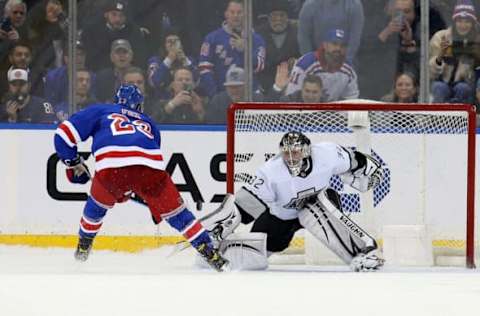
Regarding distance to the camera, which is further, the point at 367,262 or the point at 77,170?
the point at 77,170

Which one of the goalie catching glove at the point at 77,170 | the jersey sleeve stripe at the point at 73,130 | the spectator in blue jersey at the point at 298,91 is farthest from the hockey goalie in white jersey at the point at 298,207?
the spectator in blue jersey at the point at 298,91

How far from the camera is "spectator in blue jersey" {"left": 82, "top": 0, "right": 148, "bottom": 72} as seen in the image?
9.38 metres

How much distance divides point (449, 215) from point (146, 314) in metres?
4.53

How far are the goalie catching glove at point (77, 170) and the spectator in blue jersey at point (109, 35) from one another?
4.69ft

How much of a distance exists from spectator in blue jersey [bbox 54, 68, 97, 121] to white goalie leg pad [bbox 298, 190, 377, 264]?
1998 mm

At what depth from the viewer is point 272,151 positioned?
8.92 meters

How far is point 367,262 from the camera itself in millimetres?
7809

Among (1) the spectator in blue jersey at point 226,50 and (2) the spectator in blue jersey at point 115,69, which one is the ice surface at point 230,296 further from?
(2) the spectator in blue jersey at point 115,69

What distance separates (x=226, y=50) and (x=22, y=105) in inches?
51.5

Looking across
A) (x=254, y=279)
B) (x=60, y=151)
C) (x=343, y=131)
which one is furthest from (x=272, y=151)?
(x=254, y=279)

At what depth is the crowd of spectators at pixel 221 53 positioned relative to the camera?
9.25 metres

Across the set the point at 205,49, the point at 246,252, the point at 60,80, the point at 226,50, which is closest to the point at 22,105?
the point at 60,80

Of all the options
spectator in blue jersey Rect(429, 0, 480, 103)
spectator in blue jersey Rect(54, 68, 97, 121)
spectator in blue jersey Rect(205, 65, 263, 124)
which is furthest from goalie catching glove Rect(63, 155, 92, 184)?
spectator in blue jersey Rect(429, 0, 480, 103)

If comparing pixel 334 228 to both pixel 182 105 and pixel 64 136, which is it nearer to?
pixel 64 136
